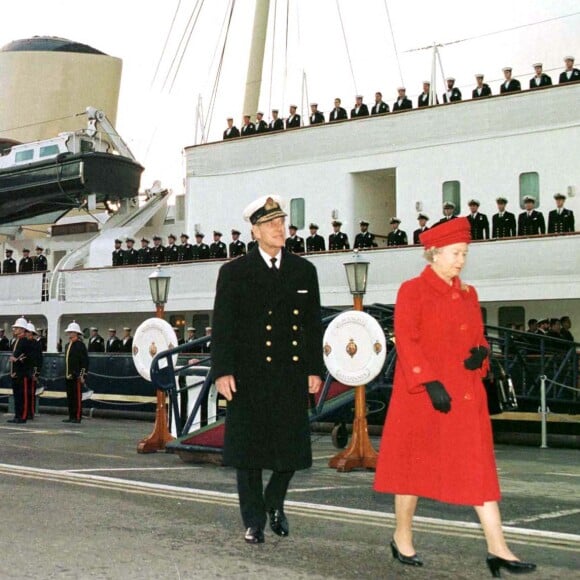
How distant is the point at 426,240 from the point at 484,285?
1637 cm

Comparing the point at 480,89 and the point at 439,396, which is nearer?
the point at 439,396

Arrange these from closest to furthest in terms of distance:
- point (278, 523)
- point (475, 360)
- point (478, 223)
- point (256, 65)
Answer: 1. point (475, 360)
2. point (278, 523)
3. point (478, 223)
4. point (256, 65)

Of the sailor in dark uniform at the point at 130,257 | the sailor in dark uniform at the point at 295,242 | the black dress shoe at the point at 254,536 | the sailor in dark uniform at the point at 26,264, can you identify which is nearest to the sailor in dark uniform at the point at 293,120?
the sailor in dark uniform at the point at 295,242

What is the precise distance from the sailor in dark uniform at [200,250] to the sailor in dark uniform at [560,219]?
963 cm

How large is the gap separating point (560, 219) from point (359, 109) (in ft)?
21.6

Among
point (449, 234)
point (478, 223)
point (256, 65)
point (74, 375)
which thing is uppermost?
point (256, 65)

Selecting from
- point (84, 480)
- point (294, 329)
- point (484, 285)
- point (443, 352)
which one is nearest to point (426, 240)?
point (443, 352)

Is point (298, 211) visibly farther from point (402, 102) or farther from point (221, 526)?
point (221, 526)

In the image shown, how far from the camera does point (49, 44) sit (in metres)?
43.0

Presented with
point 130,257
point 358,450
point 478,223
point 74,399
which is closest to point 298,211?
point 130,257

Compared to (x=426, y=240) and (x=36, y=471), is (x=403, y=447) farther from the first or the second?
(x=36, y=471)

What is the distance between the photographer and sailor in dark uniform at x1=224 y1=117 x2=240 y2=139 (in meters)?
28.8

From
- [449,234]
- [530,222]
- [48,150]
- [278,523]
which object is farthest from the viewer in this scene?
[48,150]

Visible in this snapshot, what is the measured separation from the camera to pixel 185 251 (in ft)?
92.4
